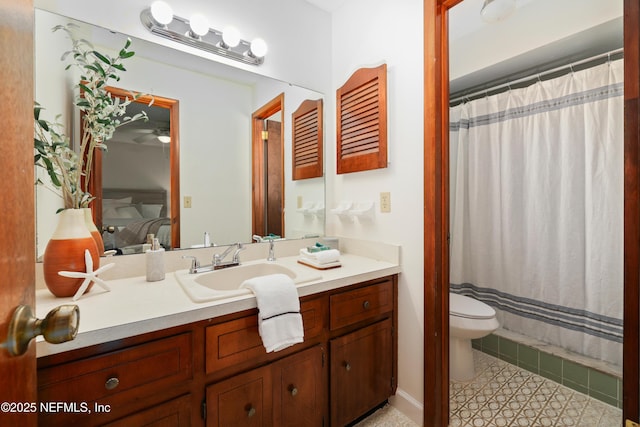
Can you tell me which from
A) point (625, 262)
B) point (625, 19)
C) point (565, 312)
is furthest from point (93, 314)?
point (565, 312)

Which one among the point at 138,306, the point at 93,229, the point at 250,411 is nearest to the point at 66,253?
the point at 93,229

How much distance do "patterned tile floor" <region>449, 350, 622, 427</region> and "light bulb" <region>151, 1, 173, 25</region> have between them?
8.28ft

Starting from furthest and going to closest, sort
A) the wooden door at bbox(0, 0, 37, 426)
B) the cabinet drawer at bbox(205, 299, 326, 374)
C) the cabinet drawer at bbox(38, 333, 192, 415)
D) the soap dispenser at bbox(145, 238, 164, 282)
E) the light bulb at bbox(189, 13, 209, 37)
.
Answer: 1. the light bulb at bbox(189, 13, 209, 37)
2. the soap dispenser at bbox(145, 238, 164, 282)
3. the cabinet drawer at bbox(205, 299, 326, 374)
4. the cabinet drawer at bbox(38, 333, 192, 415)
5. the wooden door at bbox(0, 0, 37, 426)

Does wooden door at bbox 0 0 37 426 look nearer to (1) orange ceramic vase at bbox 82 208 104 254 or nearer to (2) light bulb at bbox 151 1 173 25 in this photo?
(1) orange ceramic vase at bbox 82 208 104 254

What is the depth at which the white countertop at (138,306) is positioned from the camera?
0.78 meters

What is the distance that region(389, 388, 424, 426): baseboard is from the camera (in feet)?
4.81

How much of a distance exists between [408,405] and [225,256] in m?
1.27

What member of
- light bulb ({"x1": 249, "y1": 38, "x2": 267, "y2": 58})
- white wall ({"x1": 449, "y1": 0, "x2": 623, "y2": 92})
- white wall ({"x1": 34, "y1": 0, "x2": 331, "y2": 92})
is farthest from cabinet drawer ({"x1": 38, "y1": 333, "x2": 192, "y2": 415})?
white wall ({"x1": 449, "y1": 0, "x2": 623, "y2": 92})

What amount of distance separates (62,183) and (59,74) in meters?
0.49

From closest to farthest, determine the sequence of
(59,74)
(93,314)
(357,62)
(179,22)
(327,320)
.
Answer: (93,314) → (59,74) → (327,320) → (179,22) → (357,62)

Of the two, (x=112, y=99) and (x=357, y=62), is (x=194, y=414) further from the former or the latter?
(x=357, y=62)

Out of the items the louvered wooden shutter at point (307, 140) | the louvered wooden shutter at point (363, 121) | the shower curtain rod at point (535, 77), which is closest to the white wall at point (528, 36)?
the shower curtain rod at point (535, 77)

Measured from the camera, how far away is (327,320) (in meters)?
1.27

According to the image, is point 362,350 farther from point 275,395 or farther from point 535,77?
point 535,77
